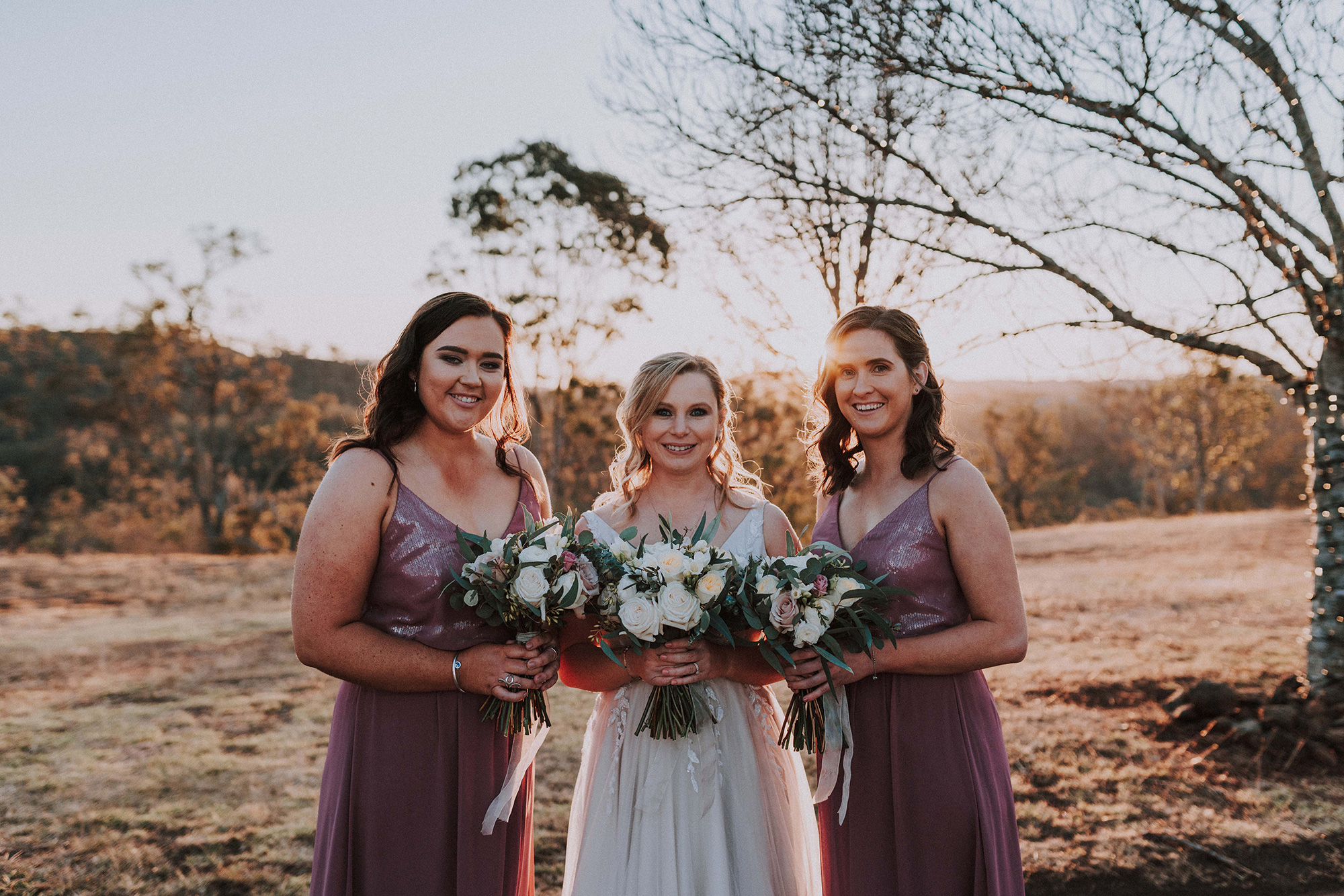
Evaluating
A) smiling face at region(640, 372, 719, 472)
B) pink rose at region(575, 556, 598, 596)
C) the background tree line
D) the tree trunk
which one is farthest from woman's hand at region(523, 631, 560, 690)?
the background tree line

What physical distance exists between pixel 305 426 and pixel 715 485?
2925 cm

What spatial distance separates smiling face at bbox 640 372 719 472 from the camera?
11.1 ft

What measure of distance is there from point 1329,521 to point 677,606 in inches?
253

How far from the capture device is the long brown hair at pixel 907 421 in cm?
310

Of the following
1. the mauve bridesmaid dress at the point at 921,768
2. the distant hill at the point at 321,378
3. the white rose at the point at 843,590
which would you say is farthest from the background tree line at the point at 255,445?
the distant hill at the point at 321,378

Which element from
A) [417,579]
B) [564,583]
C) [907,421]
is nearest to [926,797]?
[907,421]

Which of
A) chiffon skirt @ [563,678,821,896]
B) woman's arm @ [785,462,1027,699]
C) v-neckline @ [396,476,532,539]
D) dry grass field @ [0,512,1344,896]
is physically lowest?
dry grass field @ [0,512,1344,896]

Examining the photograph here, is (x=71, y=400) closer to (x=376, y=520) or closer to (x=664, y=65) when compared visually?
(x=664, y=65)

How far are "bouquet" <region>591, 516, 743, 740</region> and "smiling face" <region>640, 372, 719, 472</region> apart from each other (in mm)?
563

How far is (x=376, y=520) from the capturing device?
2756 mm

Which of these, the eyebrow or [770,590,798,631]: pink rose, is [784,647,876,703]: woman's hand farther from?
the eyebrow

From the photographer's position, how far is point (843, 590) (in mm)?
2678

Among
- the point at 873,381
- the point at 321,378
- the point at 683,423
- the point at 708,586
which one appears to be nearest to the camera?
the point at 708,586

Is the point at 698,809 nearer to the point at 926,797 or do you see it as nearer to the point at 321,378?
the point at 926,797
